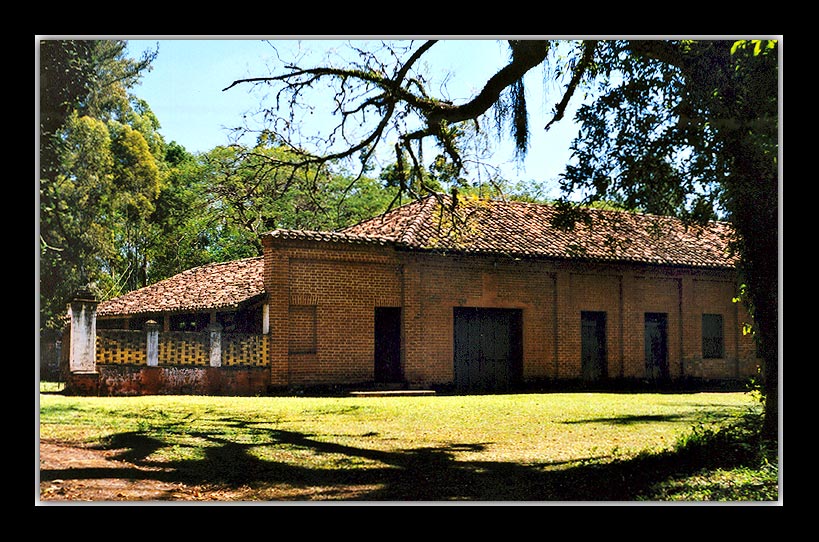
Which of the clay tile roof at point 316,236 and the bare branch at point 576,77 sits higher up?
the bare branch at point 576,77

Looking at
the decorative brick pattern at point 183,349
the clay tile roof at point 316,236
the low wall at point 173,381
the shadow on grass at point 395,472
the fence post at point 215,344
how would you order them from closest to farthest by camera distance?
the shadow on grass at point 395,472
the low wall at point 173,381
the decorative brick pattern at point 183,349
the fence post at point 215,344
the clay tile roof at point 316,236

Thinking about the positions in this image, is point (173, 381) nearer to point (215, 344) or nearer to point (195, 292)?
point (215, 344)

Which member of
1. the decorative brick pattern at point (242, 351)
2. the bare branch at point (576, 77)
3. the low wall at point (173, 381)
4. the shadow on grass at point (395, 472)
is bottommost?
the shadow on grass at point (395, 472)

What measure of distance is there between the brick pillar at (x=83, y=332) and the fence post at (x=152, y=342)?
0.45 metres

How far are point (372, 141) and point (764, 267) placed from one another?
12.5 ft

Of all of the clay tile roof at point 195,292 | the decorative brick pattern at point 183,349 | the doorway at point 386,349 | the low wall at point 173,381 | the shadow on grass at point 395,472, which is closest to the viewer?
the shadow on grass at point 395,472

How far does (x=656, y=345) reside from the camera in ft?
28.9

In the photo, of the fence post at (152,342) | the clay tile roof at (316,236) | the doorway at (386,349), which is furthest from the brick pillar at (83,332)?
the doorway at (386,349)

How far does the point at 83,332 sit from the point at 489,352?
4.24 metres

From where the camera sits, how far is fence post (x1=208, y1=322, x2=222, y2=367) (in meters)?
7.73

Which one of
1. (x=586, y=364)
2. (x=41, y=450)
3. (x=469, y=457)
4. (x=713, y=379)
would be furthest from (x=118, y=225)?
(x=713, y=379)

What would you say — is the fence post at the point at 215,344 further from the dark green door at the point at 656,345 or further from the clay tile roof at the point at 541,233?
the dark green door at the point at 656,345

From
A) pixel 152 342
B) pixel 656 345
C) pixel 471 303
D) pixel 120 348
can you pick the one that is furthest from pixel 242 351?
pixel 656 345

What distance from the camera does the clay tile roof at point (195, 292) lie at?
7.47m
